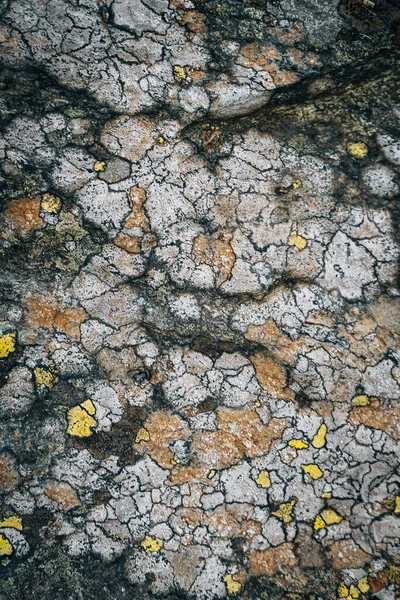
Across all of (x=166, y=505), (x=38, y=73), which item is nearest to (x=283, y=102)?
(x=38, y=73)

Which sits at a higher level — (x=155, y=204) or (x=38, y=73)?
(x=38, y=73)

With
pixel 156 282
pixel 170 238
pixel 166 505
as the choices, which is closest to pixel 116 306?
pixel 156 282

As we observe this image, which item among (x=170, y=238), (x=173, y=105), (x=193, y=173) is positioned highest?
(x=173, y=105)

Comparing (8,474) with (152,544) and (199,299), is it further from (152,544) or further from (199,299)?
(199,299)

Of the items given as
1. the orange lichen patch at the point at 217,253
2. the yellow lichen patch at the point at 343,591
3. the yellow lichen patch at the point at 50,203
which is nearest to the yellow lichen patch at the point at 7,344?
the yellow lichen patch at the point at 50,203

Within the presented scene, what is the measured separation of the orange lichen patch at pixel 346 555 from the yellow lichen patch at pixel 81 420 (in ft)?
2.64

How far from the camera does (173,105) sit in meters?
1.65

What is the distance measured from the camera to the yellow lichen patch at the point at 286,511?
4.92ft

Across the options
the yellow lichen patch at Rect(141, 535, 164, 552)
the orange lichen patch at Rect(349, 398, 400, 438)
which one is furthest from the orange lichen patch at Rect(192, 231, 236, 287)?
the yellow lichen patch at Rect(141, 535, 164, 552)

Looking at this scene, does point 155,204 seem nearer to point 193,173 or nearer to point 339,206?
point 193,173

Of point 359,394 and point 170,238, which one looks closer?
point 359,394

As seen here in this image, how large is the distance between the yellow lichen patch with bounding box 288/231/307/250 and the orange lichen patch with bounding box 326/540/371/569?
90cm

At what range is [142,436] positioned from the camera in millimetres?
1562

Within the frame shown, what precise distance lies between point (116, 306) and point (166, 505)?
0.63 meters
